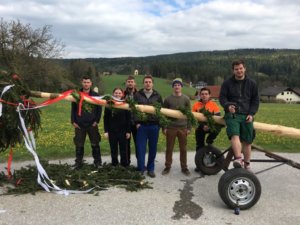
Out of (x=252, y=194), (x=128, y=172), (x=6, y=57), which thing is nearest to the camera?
(x=252, y=194)

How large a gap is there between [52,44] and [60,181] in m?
26.7

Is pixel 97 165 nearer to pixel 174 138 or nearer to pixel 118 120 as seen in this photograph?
pixel 118 120

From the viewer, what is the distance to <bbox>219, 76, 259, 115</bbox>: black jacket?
21.1ft

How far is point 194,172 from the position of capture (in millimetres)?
8117

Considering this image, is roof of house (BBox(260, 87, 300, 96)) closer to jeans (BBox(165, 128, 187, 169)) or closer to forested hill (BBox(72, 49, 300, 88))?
forested hill (BBox(72, 49, 300, 88))

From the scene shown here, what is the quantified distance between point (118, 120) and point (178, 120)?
1.27 metres

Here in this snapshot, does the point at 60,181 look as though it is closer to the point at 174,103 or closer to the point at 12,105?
the point at 12,105

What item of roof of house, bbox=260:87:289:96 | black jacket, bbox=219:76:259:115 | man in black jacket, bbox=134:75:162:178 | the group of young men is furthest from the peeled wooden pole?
roof of house, bbox=260:87:289:96

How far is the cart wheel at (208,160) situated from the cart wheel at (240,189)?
6.83ft

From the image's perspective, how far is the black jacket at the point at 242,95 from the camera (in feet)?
21.1

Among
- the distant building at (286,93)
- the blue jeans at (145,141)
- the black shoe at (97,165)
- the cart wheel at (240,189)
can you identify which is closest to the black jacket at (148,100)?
the blue jeans at (145,141)

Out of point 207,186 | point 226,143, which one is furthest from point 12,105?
point 226,143

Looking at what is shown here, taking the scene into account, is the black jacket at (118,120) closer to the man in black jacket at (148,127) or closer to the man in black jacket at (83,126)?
the man in black jacket at (83,126)

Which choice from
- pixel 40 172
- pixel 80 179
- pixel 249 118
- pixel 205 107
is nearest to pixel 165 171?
pixel 205 107
